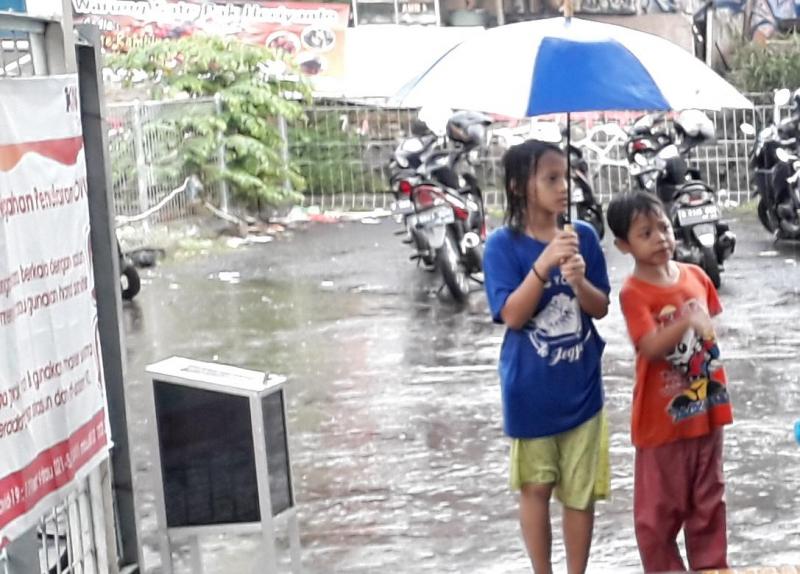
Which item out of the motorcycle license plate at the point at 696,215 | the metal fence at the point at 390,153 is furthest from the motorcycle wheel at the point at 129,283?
the metal fence at the point at 390,153

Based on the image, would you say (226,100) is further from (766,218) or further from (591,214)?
(766,218)

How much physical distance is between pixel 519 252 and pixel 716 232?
23.5 feet

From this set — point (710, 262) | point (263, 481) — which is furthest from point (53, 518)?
point (710, 262)

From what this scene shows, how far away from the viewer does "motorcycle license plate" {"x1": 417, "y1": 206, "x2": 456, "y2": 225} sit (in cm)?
1160

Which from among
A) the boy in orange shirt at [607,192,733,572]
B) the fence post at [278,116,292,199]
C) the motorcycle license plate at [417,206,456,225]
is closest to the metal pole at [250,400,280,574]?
the boy in orange shirt at [607,192,733,572]

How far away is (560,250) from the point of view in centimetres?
465

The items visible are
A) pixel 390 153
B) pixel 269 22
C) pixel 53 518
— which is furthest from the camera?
pixel 269 22

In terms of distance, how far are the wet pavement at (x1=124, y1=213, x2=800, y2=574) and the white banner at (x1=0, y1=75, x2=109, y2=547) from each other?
0.90 meters

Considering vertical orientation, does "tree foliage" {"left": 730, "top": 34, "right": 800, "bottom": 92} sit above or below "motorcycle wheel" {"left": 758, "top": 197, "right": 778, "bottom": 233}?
above

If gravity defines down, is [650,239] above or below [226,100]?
below

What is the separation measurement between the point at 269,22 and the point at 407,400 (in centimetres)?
1356

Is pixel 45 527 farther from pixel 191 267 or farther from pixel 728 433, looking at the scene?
pixel 191 267

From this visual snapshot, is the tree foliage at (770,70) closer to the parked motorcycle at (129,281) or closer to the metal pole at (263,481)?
the parked motorcycle at (129,281)

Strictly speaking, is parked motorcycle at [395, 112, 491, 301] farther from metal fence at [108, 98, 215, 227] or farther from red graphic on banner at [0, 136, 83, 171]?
red graphic on banner at [0, 136, 83, 171]
